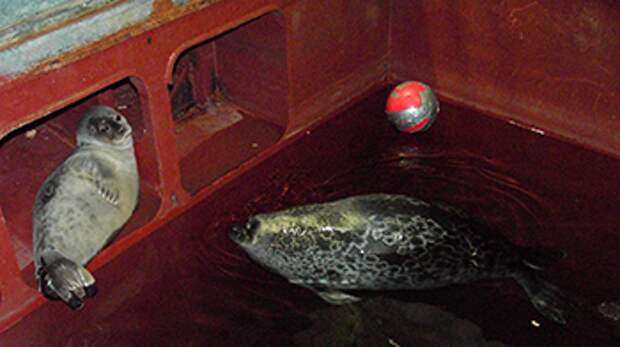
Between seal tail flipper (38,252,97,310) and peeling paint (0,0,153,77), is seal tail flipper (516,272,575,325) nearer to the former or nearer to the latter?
seal tail flipper (38,252,97,310)

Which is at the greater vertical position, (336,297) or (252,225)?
(252,225)

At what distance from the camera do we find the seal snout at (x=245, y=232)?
3.66 metres

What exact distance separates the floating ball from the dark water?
13cm

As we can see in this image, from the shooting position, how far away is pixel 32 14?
298 cm

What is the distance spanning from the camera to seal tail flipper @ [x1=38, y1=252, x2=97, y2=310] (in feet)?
10.8

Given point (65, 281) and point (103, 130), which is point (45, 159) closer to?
point (103, 130)

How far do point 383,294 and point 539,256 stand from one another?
0.79m

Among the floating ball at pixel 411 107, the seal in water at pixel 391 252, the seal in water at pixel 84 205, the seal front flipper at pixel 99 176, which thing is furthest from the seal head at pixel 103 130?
the floating ball at pixel 411 107

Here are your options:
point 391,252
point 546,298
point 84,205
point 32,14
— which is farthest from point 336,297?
point 32,14

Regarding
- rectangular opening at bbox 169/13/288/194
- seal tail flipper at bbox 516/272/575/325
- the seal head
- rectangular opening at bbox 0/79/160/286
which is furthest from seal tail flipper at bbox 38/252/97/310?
seal tail flipper at bbox 516/272/575/325

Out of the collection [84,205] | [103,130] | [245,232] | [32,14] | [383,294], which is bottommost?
[383,294]

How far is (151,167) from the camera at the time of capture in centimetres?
403

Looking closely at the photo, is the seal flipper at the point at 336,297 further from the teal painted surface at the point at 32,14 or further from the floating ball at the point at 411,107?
the teal painted surface at the point at 32,14

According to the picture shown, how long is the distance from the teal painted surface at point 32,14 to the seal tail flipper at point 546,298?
2.30 metres
